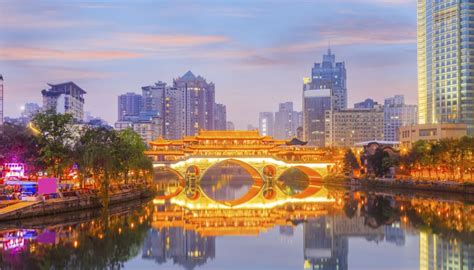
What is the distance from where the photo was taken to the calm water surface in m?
24.2

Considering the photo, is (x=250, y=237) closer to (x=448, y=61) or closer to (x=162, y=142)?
(x=162, y=142)

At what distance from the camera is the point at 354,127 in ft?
472

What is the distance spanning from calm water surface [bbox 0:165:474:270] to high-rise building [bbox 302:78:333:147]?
378ft

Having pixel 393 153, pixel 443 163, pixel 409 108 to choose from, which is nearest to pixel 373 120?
pixel 409 108

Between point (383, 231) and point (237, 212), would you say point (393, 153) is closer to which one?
point (237, 212)

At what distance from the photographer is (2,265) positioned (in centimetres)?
2250

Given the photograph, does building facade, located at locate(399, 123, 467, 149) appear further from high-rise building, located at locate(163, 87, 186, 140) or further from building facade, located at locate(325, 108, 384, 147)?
high-rise building, located at locate(163, 87, 186, 140)

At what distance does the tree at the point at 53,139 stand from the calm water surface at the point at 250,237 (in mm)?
4347

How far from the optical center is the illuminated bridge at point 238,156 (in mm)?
73312

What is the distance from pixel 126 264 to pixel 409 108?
154 meters

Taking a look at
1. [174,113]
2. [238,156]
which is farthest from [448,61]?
[174,113]

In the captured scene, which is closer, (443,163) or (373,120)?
(443,163)

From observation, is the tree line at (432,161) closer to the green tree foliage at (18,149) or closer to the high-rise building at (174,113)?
the green tree foliage at (18,149)

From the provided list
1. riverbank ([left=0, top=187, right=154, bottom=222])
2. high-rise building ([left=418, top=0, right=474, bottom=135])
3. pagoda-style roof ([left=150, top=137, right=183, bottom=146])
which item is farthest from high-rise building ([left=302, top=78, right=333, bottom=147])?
riverbank ([left=0, top=187, right=154, bottom=222])
